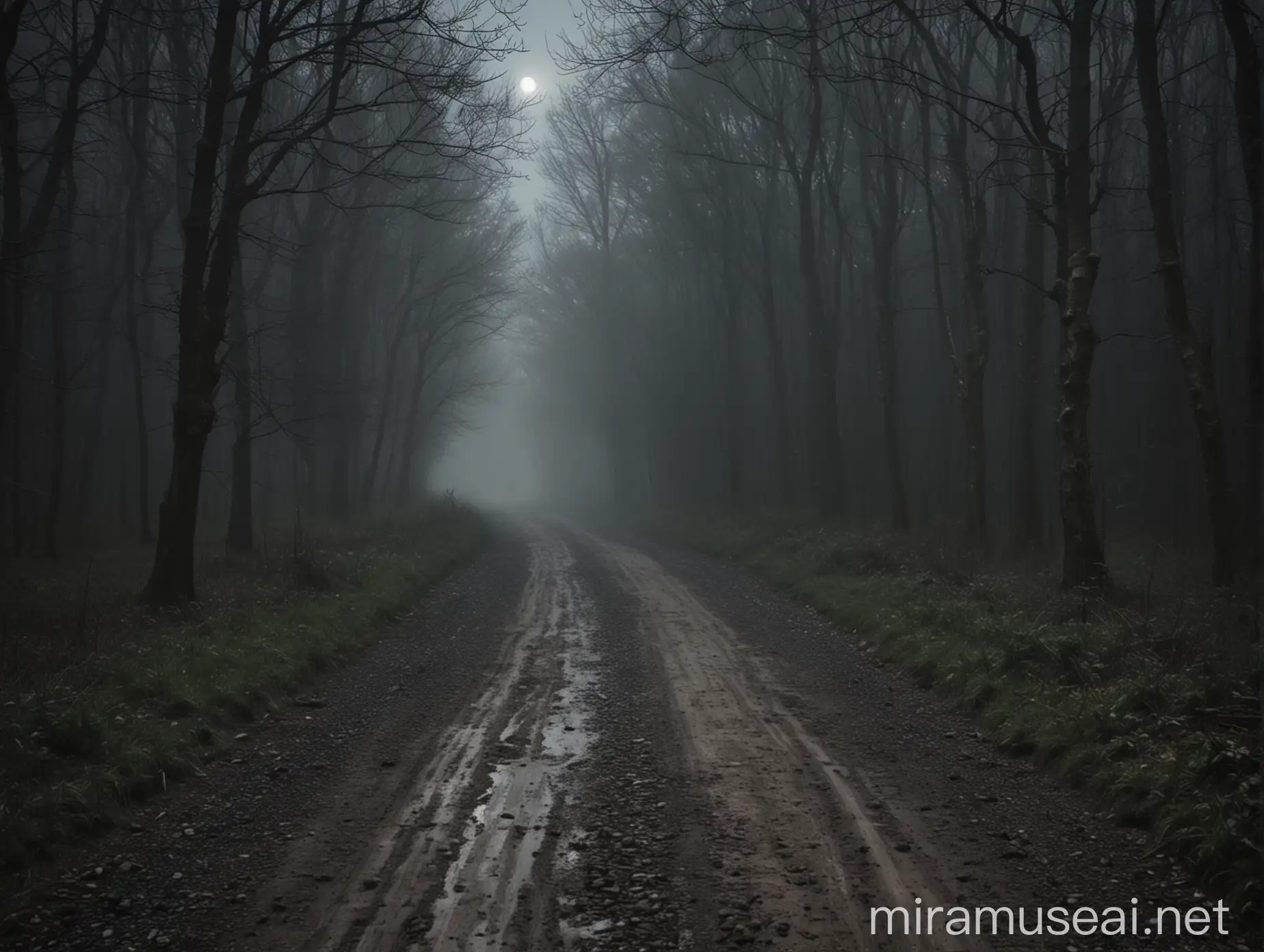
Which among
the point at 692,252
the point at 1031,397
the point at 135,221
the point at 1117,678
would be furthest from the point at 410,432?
the point at 1117,678

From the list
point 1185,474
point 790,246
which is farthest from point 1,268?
point 790,246

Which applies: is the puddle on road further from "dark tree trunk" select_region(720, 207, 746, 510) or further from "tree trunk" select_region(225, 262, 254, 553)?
"dark tree trunk" select_region(720, 207, 746, 510)

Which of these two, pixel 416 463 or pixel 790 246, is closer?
pixel 790 246

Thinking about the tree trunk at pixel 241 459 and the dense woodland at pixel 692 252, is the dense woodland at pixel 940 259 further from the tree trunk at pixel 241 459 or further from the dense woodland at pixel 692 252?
the tree trunk at pixel 241 459

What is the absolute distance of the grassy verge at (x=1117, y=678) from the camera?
4.87m

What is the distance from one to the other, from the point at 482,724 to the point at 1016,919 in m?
4.58

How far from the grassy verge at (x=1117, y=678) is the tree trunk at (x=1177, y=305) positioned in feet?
3.54

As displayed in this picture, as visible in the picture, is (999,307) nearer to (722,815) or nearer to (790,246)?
(790,246)

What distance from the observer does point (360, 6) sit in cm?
1111

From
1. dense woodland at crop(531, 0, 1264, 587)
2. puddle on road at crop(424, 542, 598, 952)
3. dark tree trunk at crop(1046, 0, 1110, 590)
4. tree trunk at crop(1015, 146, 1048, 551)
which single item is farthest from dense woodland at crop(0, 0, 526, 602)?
tree trunk at crop(1015, 146, 1048, 551)

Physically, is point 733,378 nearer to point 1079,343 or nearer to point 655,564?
point 655,564

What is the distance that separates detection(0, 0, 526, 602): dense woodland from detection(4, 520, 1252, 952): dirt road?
20.6 ft

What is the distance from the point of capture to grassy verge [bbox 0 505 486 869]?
556 centimetres

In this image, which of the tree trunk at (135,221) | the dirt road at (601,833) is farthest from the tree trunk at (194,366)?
the tree trunk at (135,221)
